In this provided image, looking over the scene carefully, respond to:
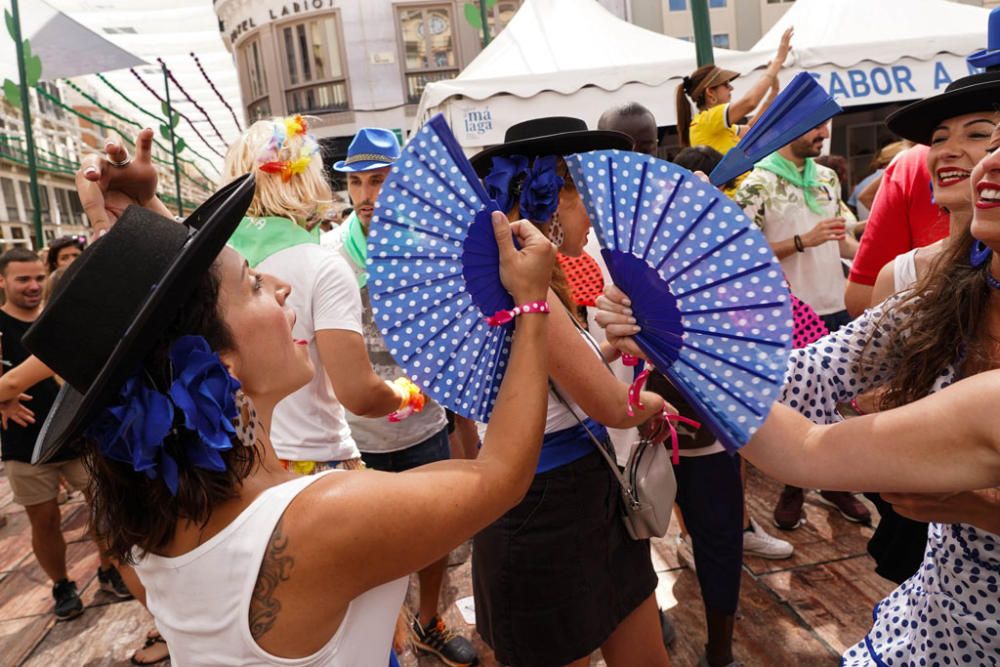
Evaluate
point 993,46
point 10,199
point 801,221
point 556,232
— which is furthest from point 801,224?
point 10,199

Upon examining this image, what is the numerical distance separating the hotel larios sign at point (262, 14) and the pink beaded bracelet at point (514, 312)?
63.6 ft

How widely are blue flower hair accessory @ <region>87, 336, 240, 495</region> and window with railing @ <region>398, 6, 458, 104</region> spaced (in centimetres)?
1825

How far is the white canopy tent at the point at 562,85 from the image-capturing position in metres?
5.43

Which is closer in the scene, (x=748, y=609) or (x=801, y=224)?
(x=748, y=609)

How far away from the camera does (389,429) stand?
245cm

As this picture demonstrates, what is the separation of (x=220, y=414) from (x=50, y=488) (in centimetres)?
302

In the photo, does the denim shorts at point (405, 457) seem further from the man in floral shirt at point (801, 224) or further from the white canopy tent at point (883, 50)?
the white canopy tent at point (883, 50)

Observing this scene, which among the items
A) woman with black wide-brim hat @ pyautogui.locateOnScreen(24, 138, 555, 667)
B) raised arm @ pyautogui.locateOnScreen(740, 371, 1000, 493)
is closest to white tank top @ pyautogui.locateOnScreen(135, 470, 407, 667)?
woman with black wide-brim hat @ pyautogui.locateOnScreen(24, 138, 555, 667)

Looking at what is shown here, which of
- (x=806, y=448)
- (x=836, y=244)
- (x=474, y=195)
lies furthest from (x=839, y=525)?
(x=474, y=195)

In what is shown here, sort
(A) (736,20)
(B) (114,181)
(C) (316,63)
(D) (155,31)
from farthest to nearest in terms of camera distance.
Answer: (A) (736,20)
(C) (316,63)
(D) (155,31)
(B) (114,181)

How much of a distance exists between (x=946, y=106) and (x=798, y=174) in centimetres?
169

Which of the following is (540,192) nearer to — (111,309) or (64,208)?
(111,309)

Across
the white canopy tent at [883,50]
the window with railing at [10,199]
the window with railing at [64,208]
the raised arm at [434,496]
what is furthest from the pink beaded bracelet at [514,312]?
the window with railing at [64,208]

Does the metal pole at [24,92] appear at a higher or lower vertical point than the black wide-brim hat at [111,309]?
higher
